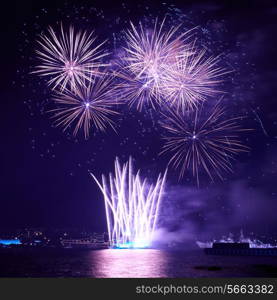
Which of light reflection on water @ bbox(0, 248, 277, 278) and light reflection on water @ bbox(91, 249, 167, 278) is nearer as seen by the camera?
light reflection on water @ bbox(91, 249, 167, 278)

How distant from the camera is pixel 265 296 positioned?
1905 centimetres

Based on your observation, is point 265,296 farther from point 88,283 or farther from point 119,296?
point 88,283

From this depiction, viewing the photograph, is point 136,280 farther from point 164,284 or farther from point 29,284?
point 29,284

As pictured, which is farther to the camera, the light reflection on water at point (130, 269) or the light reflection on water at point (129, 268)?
the light reflection on water at point (130, 269)

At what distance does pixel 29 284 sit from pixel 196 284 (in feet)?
28.9

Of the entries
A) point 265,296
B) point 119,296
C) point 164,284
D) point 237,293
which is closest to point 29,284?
point 119,296

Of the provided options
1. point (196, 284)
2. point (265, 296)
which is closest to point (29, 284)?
point (196, 284)

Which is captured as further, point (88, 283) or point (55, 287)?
point (88, 283)

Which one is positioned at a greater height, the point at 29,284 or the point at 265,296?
the point at 29,284

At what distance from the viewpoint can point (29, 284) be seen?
20109mm

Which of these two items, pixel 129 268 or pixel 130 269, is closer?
pixel 130 269

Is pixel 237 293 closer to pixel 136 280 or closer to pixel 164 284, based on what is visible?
pixel 164 284

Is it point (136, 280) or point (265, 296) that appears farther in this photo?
Result: point (136, 280)

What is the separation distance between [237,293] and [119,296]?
6.03m
